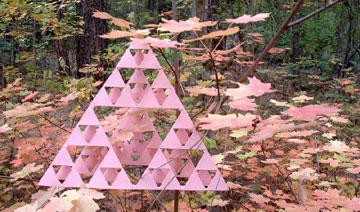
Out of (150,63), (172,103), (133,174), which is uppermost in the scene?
(150,63)

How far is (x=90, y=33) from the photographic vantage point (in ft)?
19.4

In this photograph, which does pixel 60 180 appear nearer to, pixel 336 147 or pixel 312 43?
pixel 336 147

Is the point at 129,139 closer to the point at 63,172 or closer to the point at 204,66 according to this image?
the point at 63,172

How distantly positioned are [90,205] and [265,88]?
73cm

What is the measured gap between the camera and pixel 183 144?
3.85ft

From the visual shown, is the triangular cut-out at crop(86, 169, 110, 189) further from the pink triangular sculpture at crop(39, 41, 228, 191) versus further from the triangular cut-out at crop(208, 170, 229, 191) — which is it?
the triangular cut-out at crop(208, 170, 229, 191)

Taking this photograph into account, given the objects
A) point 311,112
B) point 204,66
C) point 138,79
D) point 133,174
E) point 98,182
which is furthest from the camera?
point 133,174

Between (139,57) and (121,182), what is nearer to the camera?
(121,182)

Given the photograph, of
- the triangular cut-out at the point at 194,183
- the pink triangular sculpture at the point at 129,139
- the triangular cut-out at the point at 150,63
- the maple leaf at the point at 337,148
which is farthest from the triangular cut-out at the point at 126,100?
the maple leaf at the point at 337,148

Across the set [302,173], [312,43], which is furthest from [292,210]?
[312,43]

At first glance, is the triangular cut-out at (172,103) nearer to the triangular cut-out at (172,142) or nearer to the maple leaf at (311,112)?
the triangular cut-out at (172,142)

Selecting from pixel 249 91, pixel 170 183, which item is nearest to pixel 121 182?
pixel 170 183

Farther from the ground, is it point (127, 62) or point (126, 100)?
point (127, 62)

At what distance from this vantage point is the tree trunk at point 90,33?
5.77m
